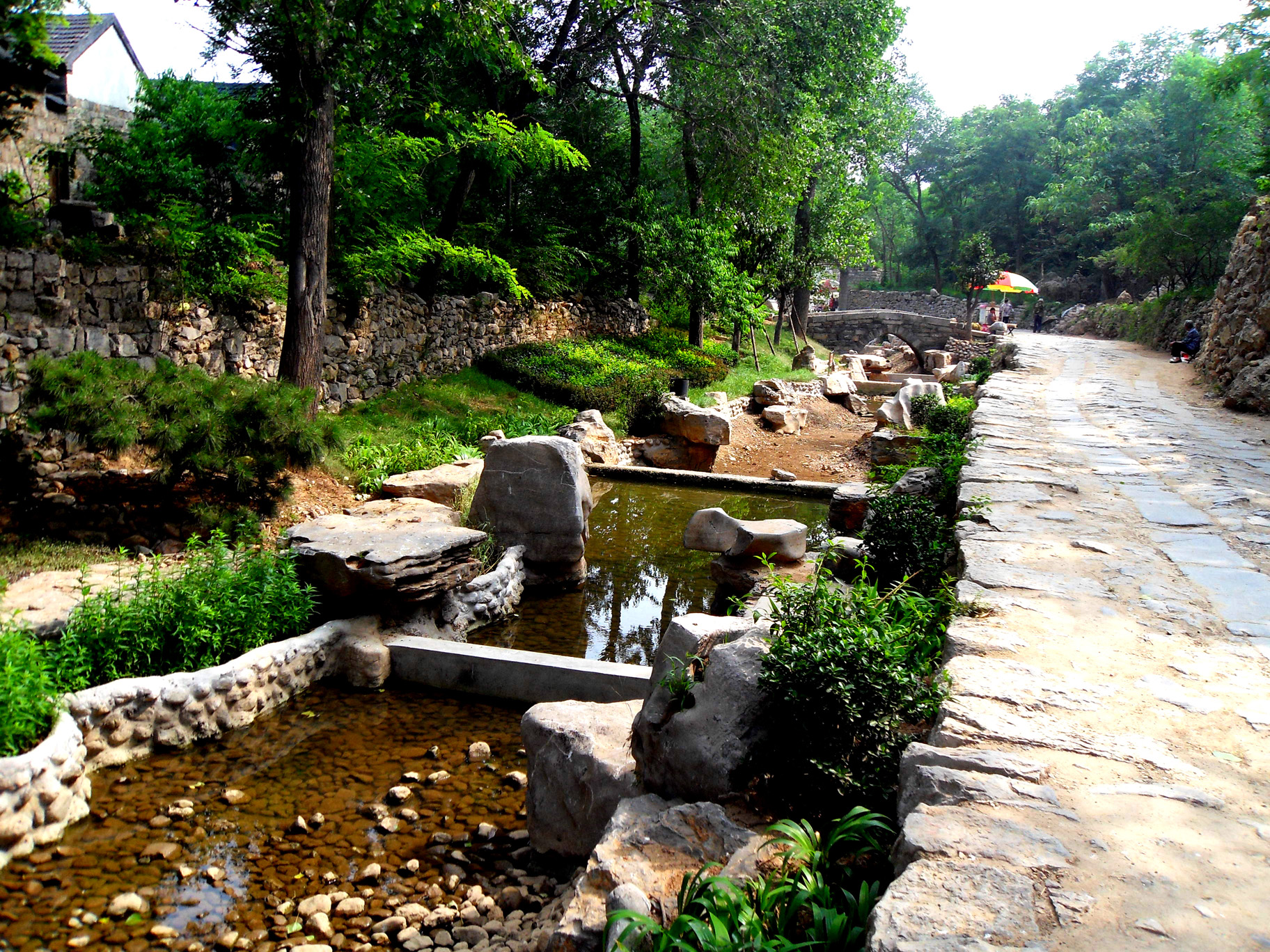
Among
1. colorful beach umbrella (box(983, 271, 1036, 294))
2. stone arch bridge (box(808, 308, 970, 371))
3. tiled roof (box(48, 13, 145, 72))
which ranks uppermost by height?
tiled roof (box(48, 13, 145, 72))

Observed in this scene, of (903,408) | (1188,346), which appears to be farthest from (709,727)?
(1188,346)

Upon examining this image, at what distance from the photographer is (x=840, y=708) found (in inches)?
112

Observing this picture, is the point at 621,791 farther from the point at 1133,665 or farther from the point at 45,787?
the point at 45,787

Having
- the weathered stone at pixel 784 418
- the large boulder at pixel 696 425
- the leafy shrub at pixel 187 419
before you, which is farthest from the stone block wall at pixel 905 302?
the leafy shrub at pixel 187 419

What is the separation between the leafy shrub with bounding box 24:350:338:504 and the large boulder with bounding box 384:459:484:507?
1128 mm

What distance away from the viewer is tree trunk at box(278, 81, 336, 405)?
867 centimetres

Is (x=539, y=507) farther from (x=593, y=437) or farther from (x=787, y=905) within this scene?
(x=787, y=905)

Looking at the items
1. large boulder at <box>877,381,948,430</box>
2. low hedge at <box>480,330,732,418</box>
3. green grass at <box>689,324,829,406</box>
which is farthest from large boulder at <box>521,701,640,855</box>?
large boulder at <box>877,381,948,430</box>

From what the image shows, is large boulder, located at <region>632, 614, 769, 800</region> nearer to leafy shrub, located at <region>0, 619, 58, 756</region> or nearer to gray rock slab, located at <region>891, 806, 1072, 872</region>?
gray rock slab, located at <region>891, 806, 1072, 872</region>

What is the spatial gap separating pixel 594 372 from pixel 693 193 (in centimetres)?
656

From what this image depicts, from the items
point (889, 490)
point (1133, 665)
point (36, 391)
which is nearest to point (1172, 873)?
point (1133, 665)

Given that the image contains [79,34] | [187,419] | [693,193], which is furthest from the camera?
[79,34]

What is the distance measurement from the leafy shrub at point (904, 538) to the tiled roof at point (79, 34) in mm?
21863

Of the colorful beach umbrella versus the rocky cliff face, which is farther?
the colorful beach umbrella
